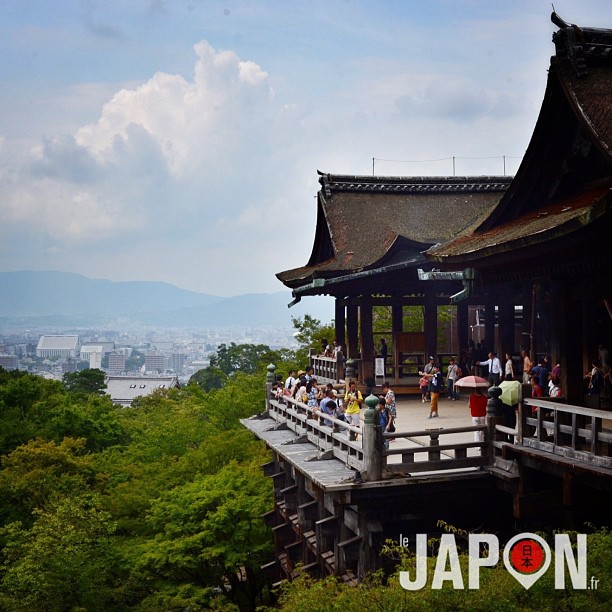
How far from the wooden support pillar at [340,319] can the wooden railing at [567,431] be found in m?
16.7

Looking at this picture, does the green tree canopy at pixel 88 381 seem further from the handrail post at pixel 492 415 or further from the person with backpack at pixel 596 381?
the person with backpack at pixel 596 381

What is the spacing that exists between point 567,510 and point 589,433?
1858mm

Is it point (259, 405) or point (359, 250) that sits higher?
point (359, 250)

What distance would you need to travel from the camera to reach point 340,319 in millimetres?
32938

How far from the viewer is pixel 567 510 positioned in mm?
13922

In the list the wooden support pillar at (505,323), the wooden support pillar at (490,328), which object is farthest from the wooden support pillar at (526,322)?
the wooden support pillar at (490,328)

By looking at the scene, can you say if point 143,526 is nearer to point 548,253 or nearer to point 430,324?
point 430,324

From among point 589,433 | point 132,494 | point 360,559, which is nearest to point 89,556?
point 132,494

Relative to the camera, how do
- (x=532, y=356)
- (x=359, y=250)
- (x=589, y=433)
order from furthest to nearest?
(x=359, y=250) < (x=532, y=356) < (x=589, y=433)

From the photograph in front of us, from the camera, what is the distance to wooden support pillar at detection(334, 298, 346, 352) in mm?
32188

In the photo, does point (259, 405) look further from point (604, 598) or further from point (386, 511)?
point (604, 598)

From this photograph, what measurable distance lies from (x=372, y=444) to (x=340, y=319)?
18253mm

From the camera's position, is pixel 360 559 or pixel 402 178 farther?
pixel 402 178

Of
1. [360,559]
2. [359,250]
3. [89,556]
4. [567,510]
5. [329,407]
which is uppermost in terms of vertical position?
[359,250]
